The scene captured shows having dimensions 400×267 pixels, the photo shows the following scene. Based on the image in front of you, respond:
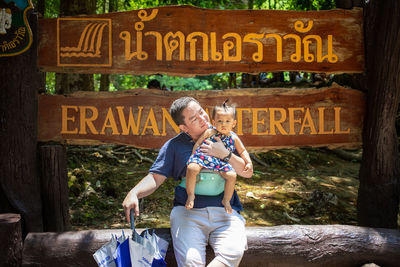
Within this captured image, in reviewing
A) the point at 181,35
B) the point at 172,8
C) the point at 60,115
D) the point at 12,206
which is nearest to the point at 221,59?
the point at 181,35

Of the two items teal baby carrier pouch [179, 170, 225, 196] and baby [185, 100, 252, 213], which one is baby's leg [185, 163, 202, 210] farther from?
teal baby carrier pouch [179, 170, 225, 196]

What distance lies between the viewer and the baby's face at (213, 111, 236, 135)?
228 cm

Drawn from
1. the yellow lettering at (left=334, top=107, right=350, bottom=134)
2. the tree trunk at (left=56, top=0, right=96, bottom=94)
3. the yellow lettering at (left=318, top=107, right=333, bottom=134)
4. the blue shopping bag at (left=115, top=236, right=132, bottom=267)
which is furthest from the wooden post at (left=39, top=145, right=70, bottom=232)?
the tree trunk at (left=56, top=0, right=96, bottom=94)

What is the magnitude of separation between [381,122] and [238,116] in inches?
50.0

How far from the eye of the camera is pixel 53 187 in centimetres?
300

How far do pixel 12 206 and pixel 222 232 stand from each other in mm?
1846

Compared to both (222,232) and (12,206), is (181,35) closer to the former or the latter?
(222,232)

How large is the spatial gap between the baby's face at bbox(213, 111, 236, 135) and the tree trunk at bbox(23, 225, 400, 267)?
86cm

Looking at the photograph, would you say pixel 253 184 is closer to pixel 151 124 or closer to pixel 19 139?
pixel 151 124

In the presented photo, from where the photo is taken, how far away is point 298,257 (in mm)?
2590

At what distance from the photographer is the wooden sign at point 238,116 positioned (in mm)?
3113

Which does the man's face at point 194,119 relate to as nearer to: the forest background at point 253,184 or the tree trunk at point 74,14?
the forest background at point 253,184

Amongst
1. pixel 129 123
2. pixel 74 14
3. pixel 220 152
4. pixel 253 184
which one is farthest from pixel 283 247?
pixel 74 14

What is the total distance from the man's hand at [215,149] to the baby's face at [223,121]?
0.32 feet
